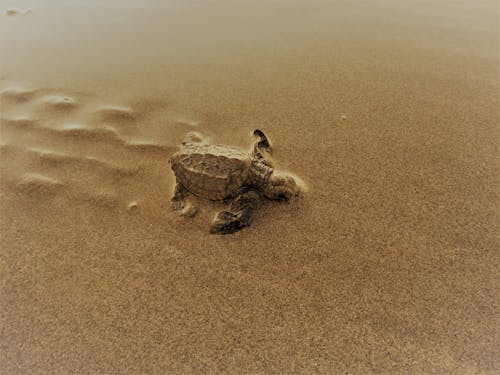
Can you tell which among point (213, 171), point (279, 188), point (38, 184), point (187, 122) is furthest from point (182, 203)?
point (38, 184)

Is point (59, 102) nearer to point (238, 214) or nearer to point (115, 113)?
point (115, 113)

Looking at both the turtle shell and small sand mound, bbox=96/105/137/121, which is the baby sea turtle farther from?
small sand mound, bbox=96/105/137/121

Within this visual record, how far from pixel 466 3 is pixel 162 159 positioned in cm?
662

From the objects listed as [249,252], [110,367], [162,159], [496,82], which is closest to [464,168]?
[496,82]

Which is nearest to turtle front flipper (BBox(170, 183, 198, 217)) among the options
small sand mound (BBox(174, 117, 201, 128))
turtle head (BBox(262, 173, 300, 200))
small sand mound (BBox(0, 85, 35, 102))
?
turtle head (BBox(262, 173, 300, 200))

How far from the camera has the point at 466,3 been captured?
5.91m

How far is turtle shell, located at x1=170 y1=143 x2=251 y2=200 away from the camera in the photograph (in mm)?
2711

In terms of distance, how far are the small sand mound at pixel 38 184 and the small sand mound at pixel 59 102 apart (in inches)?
45.5

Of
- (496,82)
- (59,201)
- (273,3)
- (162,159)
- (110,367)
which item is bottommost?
(110,367)

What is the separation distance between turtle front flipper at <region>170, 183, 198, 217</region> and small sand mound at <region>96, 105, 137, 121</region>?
1420 millimetres

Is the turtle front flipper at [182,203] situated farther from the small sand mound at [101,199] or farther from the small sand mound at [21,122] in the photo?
the small sand mound at [21,122]

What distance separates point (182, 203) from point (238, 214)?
0.55m

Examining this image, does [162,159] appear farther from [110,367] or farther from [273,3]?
[273,3]

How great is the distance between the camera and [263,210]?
276cm
